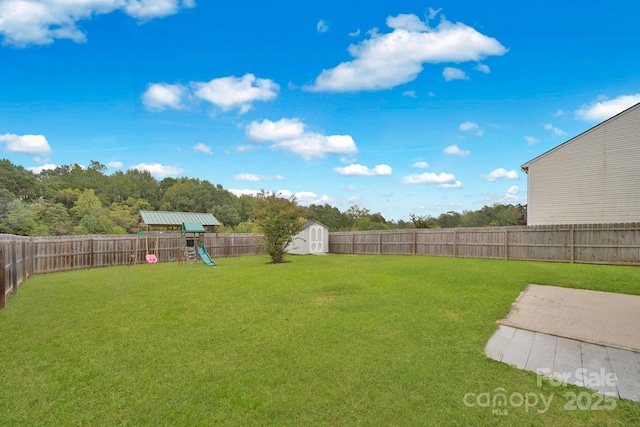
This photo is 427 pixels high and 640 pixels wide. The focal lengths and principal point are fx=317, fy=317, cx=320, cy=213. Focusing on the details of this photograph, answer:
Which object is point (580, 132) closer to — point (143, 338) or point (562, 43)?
point (562, 43)

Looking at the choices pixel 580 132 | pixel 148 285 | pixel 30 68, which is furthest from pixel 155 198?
pixel 580 132

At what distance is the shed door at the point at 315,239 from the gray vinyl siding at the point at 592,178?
41.6ft

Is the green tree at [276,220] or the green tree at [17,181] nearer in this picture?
the green tree at [276,220]

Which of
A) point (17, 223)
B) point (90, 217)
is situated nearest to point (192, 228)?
point (90, 217)

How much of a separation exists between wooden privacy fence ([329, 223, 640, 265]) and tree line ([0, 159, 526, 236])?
3.10 metres

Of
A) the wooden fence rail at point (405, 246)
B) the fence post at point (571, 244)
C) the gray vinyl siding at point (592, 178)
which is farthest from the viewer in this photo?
the gray vinyl siding at point (592, 178)

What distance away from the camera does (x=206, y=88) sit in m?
15.6

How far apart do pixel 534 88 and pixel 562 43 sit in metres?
2.30

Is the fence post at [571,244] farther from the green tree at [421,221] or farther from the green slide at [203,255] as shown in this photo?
the green slide at [203,255]

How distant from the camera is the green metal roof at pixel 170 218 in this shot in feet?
86.7

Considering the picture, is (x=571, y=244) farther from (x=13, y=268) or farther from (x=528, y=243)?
(x=13, y=268)

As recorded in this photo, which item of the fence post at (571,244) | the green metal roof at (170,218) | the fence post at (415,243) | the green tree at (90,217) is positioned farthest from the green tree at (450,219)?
the green tree at (90,217)

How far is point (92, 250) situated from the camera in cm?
1516

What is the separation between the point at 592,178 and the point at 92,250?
23.3 m
